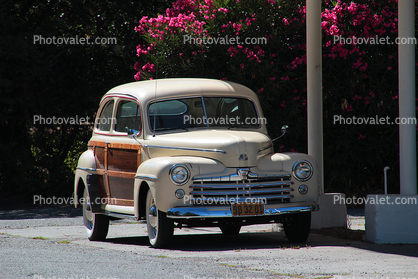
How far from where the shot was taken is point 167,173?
23.8ft

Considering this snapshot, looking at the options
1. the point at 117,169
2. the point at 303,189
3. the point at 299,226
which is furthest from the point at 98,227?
the point at 303,189

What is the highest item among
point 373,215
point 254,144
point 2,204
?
point 254,144

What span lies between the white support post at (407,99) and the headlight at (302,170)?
116cm

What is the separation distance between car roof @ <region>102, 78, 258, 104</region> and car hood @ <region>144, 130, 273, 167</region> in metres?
0.63

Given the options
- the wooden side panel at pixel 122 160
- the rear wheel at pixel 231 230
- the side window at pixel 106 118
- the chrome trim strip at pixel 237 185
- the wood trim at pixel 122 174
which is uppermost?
the side window at pixel 106 118

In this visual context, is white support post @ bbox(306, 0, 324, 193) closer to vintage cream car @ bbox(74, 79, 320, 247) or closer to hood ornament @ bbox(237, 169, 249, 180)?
vintage cream car @ bbox(74, 79, 320, 247)

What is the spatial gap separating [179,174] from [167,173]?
0.14 metres

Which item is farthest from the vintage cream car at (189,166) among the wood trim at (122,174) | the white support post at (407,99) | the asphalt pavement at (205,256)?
the white support post at (407,99)

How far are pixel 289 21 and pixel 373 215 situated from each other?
20.6ft

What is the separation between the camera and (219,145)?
766 cm

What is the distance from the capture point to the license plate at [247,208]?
7273 mm

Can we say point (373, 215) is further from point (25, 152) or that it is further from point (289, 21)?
point (25, 152)

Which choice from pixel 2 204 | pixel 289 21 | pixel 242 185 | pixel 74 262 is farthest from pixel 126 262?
pixel 2 204

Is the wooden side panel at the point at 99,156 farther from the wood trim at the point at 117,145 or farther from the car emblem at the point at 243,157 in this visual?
the car emblem at the point at 243,157
